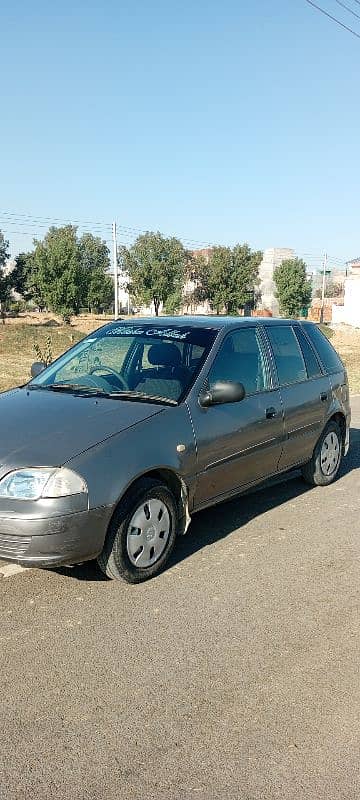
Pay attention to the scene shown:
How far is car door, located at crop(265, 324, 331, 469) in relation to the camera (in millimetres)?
5477

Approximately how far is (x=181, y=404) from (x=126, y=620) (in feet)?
4.71

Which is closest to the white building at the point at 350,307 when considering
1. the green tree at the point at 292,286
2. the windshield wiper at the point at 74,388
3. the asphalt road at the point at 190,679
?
the green tree at the point at 292,286

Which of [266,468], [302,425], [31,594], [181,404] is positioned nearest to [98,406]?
[181,404]

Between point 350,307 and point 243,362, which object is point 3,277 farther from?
point 243,362

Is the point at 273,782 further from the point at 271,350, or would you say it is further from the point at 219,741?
the point at 271,350

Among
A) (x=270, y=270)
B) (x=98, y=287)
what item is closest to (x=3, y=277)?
(x=98, y=287)

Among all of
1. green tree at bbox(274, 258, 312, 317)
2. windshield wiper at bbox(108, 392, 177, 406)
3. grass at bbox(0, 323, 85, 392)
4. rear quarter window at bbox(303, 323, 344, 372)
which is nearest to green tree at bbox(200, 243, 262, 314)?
green tree at bbox(274, 258, 312, 317)

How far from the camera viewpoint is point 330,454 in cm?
635

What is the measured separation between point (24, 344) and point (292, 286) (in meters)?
56.7

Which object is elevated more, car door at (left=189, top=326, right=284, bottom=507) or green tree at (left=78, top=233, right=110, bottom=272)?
green tree at (left=78, top=233, right=110, bottom=272)

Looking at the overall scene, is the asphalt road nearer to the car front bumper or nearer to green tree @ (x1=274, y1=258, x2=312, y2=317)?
the car front bumper

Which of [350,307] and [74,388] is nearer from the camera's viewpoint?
[74,388]

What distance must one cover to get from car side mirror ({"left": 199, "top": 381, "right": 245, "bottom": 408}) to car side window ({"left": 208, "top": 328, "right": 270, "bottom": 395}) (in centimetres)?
14

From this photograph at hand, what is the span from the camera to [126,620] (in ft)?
11.6
